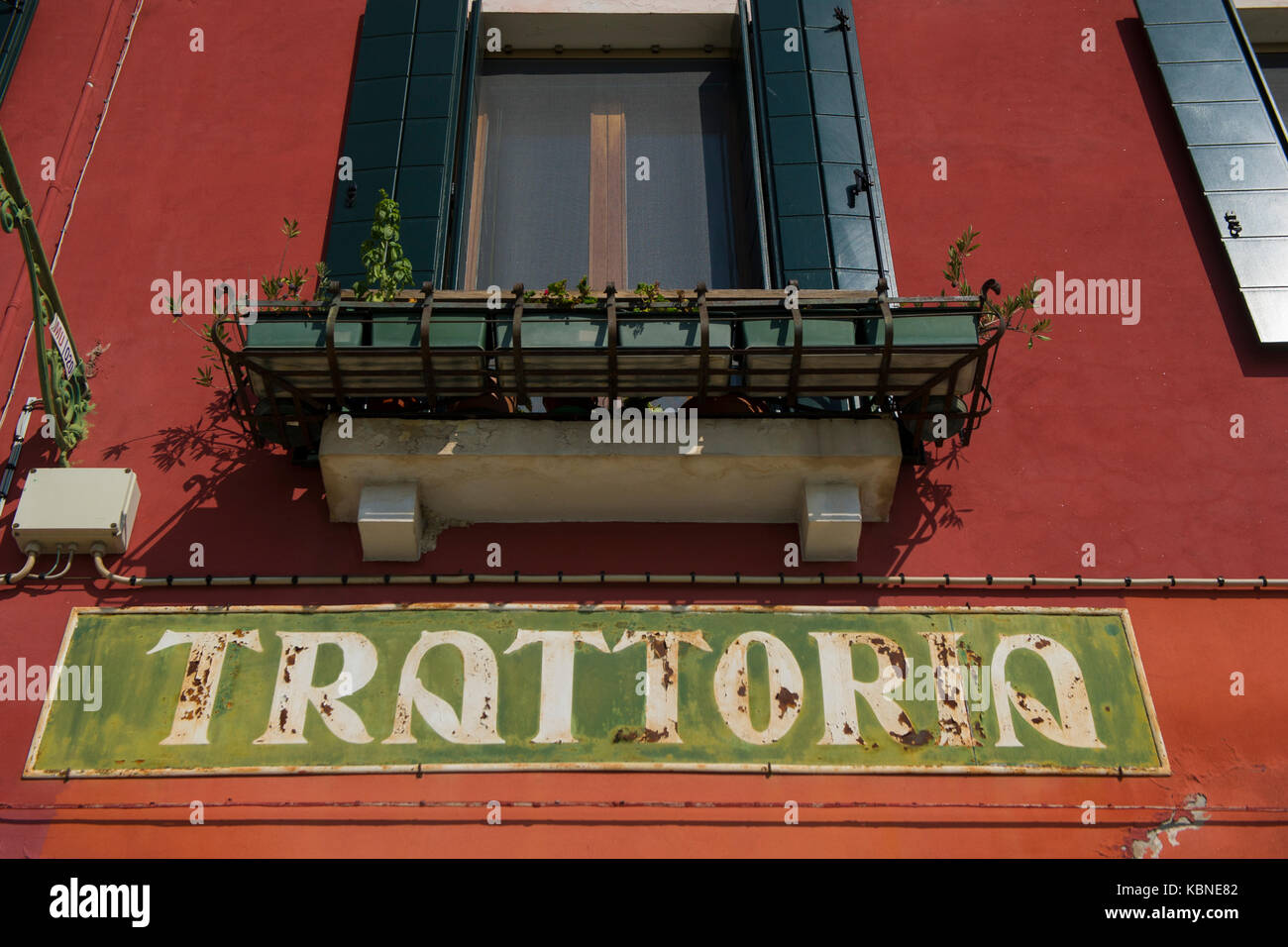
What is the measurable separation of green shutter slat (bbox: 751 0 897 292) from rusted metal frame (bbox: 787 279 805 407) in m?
1.06

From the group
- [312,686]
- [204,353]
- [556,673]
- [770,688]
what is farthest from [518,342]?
[204,353]

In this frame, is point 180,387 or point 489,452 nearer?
point 489,452

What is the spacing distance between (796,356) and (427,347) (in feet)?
6.26

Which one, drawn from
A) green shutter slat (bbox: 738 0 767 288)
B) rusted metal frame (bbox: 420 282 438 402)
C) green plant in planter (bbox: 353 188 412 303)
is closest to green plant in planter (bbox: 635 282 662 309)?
rusted metal frame (bbox: 420 282 438 402)

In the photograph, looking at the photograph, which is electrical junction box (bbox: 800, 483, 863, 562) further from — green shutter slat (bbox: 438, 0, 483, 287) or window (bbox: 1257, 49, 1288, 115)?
window (bbox: 1257, 49, 1288, 115)

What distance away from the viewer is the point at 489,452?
7.77 metres

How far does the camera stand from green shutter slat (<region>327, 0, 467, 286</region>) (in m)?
8.84

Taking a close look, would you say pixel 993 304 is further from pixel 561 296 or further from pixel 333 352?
pixel 333 352

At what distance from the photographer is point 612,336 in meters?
7.42

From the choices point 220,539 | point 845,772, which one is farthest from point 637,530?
point 220,539

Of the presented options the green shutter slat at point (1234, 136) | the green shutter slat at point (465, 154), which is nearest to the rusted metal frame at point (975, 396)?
the green shutter slat at point (1234, 136)

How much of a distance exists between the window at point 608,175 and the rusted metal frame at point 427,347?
1508 mm
